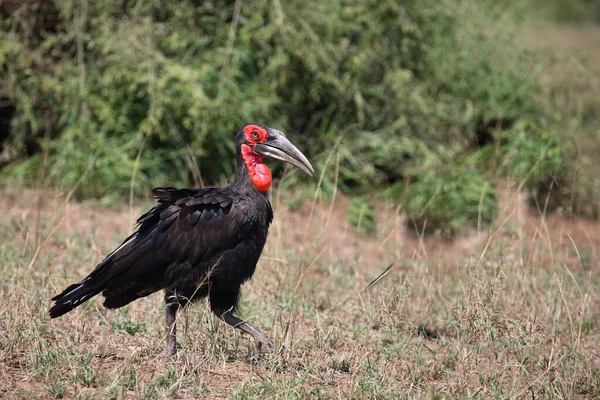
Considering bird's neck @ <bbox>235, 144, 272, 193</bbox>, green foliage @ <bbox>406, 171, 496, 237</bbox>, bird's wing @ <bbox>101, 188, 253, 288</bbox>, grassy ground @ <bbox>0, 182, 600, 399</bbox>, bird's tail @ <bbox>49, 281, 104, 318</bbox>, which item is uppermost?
bird's neck @ <bbox>235, 144, 272, 193</bbox>

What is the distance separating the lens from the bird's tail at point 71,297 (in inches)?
160

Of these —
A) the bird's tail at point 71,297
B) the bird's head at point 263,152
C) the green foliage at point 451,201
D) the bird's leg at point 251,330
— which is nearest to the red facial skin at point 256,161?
the bird's head at point 263,152

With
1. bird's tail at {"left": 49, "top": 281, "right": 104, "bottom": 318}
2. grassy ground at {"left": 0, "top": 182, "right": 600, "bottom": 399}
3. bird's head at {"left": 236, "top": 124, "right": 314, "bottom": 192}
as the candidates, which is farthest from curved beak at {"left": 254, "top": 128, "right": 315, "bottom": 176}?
bird's tail at {"left": 49, "top": 281, "right": 104, "bottom": 318}

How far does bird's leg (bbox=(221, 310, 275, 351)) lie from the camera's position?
14.2 feet

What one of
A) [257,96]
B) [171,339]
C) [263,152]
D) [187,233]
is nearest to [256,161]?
[263,152]

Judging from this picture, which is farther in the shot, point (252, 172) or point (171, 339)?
point (252, 172)

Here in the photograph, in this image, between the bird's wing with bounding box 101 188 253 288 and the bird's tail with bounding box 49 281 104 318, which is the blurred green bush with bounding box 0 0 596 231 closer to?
the bird's wing with bounding box 101 188 253 288

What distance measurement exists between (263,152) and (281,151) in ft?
0.34

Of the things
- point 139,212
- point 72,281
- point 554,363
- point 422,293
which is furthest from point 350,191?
point 554,363

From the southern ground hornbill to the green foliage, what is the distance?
3.31 meters

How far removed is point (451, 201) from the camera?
24.6 ft

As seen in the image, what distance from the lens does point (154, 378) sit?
12.4ft

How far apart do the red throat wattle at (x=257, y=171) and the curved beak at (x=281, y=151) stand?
0.15ft

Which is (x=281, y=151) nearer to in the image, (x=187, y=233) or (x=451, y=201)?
(x=187, y=233)
